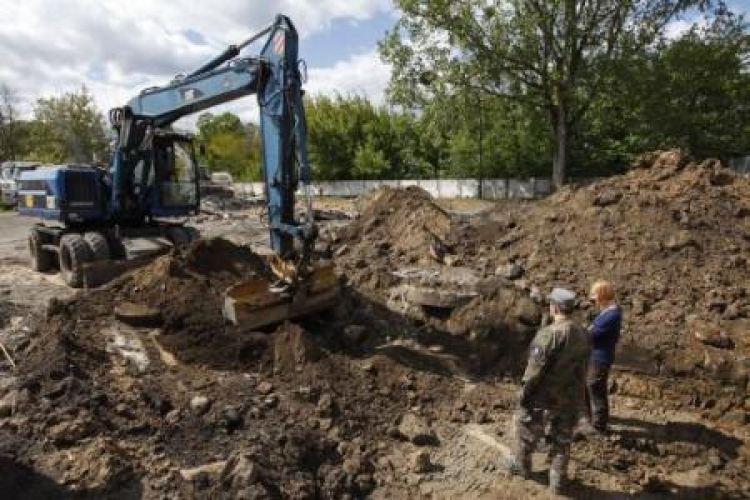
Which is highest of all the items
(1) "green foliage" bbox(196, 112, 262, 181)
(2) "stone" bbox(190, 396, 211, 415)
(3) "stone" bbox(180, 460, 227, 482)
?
(1) "green foliage" bbox(196, 112, 262, 181)

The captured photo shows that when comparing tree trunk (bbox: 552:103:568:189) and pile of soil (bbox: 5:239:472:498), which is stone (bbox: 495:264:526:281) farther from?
tree trunk (bbox: 552:103:568:189)

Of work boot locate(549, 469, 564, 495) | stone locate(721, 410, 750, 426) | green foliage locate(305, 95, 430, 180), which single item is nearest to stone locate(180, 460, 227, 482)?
work boot locate(549, 469, 564, 495)

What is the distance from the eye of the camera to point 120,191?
1198 cm

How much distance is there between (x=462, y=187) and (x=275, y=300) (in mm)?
27104

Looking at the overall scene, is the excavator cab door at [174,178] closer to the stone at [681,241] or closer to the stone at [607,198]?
the stone at [607,198]

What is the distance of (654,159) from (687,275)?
13.4 ft

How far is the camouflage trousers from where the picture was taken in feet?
16.6

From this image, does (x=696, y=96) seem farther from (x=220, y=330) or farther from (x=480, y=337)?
(x=220, y=330)

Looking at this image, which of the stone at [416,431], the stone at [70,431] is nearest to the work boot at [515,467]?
the stone at [416,431]

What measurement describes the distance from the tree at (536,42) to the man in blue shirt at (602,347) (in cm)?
1857

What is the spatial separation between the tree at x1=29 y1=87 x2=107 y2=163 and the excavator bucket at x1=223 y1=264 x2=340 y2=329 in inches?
1532

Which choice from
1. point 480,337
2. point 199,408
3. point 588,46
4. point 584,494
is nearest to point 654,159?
point 480,337

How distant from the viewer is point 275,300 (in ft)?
24.9

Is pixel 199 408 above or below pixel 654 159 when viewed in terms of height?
below
